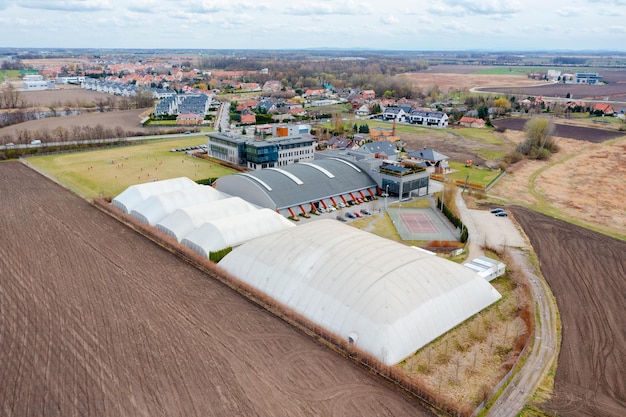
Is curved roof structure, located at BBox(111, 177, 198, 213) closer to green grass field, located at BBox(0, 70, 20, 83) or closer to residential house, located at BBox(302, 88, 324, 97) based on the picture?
residential house, located at BBox(302, 88, 324, 97)

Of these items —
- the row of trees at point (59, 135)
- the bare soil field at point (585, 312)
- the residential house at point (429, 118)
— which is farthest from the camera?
the residential house at point (429, 118)

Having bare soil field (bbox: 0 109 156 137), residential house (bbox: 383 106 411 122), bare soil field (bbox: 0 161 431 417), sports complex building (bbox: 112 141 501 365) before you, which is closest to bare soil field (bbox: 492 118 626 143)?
residential house (bbox: 383 106 411 122)

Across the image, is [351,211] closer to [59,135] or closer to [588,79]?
[59,135]

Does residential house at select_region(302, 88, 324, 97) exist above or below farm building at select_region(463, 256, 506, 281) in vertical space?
above

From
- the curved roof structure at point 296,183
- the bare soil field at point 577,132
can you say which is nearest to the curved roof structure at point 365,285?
the curved roof structure at point 296,183

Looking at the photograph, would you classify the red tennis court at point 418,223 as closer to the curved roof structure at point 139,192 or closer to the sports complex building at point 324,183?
the sports complex building at point 324,183

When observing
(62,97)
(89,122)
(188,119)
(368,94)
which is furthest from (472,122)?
(62,97)
